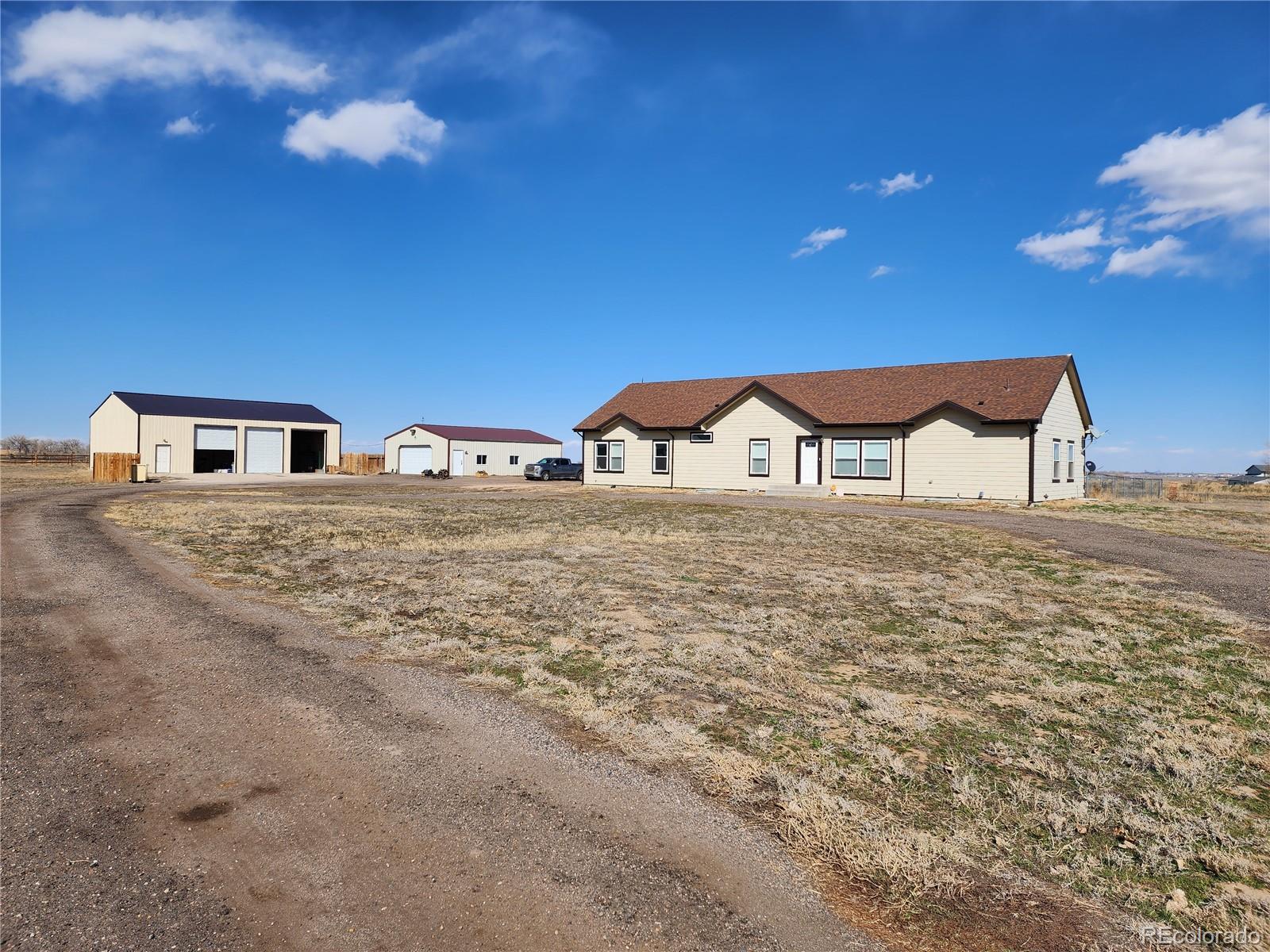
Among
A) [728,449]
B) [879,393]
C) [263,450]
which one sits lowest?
[728,449]

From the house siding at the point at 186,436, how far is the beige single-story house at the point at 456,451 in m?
9.83

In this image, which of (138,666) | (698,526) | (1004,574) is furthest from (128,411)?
(1004,574)

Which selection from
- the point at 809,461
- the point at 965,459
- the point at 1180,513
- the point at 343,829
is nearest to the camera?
the point at 343,829

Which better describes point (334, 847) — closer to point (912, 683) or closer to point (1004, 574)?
point (912, 683)

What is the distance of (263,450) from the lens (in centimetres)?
5634

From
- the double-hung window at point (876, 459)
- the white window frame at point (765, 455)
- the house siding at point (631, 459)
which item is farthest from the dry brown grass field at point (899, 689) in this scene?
the house siding at point (631, 459)

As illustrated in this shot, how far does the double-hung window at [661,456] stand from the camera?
3781 cm

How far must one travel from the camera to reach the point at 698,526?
59.5ft

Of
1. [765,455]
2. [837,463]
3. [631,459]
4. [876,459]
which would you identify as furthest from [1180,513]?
[631,459]

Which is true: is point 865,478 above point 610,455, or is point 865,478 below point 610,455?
below

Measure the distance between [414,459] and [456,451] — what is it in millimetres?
4695

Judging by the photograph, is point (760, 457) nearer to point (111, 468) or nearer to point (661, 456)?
point (661, 456)

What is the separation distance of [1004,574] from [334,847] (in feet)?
36.4

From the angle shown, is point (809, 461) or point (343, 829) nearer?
point (343, 829)
